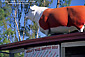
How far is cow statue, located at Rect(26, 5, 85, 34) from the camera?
25.2 feet

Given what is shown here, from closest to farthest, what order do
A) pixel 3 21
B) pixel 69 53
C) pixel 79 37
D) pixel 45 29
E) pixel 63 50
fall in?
1. pixel 79 37
2. pixel 63 50
3. pixel 69 53
4. pixel 45 29
5. pixel 3 21

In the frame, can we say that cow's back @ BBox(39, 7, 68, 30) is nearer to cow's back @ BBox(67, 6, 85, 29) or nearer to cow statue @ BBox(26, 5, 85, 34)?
cow statue @ BBox(26, 5, 85, 34)

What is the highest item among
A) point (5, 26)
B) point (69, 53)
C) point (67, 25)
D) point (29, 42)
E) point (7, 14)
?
point (67, 25)

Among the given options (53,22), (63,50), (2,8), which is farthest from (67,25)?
(2,8)

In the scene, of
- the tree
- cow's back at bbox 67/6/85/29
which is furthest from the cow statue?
the tree

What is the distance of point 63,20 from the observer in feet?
26.2

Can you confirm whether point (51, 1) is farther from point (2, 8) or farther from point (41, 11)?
point (41, 11)

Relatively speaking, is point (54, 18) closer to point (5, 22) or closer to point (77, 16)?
point (77, 16)

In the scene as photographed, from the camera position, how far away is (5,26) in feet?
104

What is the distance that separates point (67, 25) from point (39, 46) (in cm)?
165

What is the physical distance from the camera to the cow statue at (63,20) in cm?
769

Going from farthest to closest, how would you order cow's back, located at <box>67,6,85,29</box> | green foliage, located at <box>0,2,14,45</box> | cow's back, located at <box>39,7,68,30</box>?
green foliage, located at <box>0,2,14,45</box>
cow's back, located at <box>39,7,68,30</box>
cow's back, located at <box>67,6,85,29</box>

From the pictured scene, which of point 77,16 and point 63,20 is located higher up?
point 77,16

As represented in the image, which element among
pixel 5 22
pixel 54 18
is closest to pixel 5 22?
pixel 5 22
